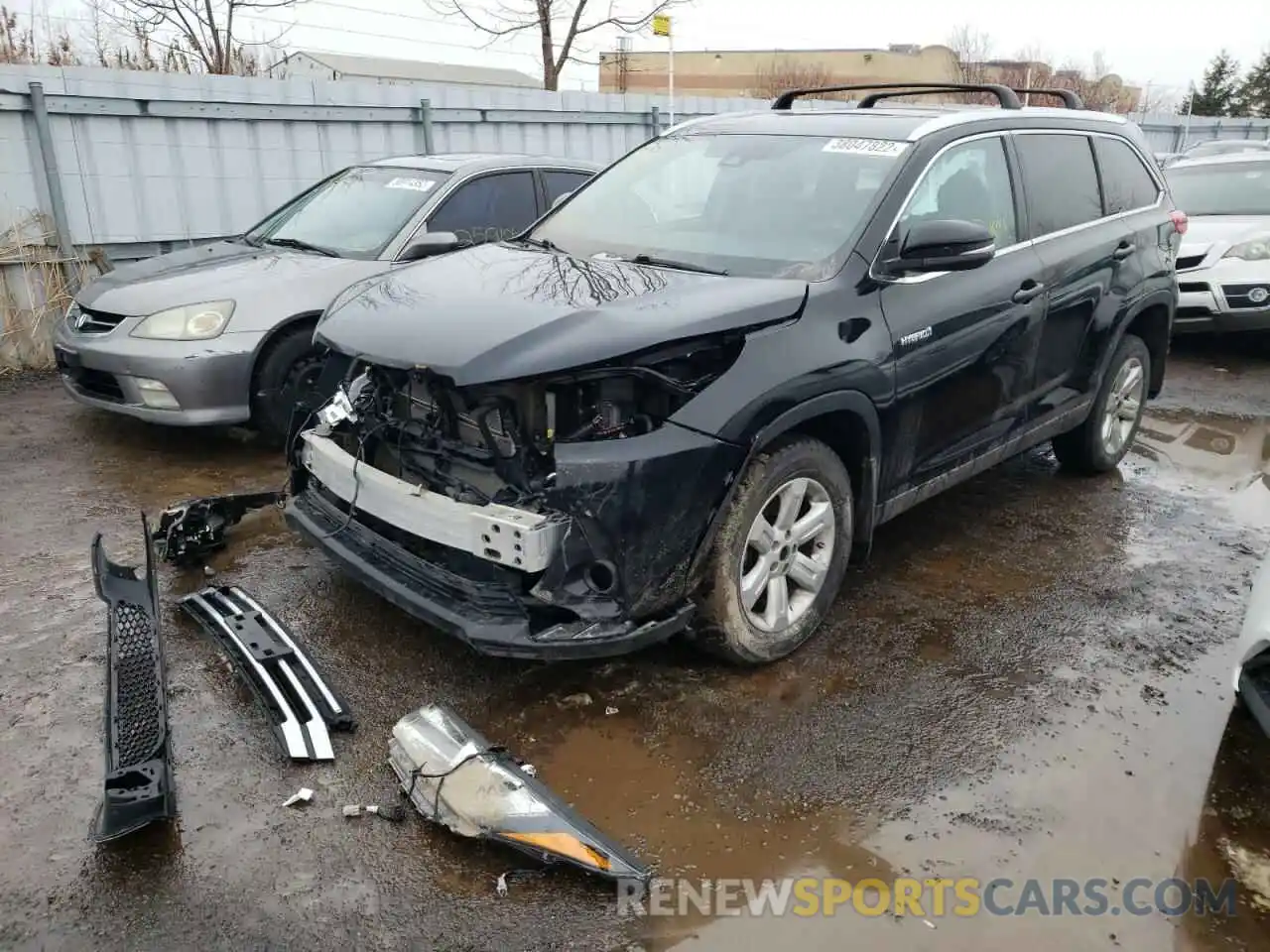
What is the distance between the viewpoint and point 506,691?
328 cm

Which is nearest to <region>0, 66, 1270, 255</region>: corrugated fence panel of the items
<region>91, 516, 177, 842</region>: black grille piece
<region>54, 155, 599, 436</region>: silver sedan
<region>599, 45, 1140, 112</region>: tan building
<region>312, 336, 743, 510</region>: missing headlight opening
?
<region>54, 155, 599, 436</region>: silver sedan

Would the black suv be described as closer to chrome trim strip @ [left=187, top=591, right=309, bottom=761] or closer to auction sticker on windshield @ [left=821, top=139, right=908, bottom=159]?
auction sticker on windshield @ [left=821, top=139, right=908, bottom=159]

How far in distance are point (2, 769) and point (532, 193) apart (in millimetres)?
4592

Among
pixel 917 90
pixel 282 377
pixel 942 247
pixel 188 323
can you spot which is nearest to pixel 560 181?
pixel 282 377

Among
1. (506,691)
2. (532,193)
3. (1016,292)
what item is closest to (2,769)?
(506,691)

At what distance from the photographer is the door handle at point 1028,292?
4145 millimetres

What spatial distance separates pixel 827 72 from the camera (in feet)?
153

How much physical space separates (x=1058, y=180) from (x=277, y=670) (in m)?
4.09

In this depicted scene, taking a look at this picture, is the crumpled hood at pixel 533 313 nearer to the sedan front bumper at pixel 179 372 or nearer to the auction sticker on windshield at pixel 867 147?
the auction sticker on windshield at pixel 867 147

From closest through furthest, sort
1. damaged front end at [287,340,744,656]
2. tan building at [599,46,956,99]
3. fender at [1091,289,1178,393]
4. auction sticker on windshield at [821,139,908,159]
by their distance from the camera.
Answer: damaged front end at [287,340,744,656] → auction sticker on windshield at [821,139,908,159] → fender at [1091,289,1178,393] → tan building at [599,46,956,99]

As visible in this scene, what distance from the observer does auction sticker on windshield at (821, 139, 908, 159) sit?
382 cm

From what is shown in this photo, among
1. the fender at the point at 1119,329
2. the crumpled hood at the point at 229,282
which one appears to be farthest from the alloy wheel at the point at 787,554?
the crumpled hood at the point at 229,282

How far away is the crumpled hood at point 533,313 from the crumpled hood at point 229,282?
6.37 ft

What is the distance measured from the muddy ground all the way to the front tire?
18 centimetres
